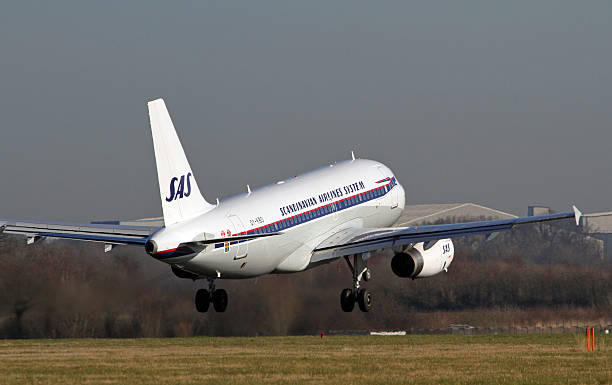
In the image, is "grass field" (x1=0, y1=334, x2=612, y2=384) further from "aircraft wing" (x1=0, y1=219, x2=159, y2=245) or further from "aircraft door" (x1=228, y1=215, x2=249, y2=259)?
"aircraft wing" (x1=0, y1=219, x2=159, y2=245)

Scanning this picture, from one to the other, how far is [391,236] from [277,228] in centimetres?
559

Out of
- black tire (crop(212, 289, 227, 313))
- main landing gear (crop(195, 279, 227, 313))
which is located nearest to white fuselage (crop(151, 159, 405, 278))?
black tire (crop(212, 289, 227, 313))

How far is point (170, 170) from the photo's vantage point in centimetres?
4859

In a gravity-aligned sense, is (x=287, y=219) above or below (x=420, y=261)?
above

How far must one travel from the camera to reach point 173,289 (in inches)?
2670

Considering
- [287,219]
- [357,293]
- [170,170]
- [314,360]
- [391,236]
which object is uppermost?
[170,170]

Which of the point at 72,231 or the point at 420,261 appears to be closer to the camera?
the point at 72,231

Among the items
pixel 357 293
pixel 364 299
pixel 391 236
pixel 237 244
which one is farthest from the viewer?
pixel 357 293

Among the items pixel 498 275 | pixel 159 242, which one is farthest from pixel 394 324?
pixel 159 242

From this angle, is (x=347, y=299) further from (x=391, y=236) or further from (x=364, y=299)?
(x=391, y=236)

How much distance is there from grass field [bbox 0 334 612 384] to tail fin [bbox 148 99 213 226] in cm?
623

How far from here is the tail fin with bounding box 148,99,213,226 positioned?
48.2 m

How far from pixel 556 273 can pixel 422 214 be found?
105 feet

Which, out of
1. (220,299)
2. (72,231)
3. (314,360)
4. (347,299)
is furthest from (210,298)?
(314,360)
